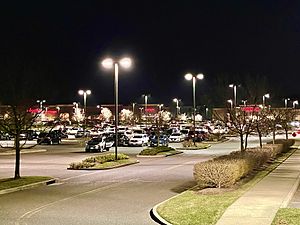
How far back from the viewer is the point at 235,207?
14875 mm

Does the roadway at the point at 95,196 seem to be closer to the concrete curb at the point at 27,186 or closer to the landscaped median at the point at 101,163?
the concrete curb at the point at 27,186

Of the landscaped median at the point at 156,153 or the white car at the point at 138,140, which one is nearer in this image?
the landscaped median at the point at 156,153

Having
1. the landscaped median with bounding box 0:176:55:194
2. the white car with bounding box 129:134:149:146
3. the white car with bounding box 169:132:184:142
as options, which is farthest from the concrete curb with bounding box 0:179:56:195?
the white car with bounding box 169:132:184:142

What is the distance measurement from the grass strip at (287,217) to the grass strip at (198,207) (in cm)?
146

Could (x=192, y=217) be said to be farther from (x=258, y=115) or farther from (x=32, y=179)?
(x=258, y=115)

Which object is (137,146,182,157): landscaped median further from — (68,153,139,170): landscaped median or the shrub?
the shrub

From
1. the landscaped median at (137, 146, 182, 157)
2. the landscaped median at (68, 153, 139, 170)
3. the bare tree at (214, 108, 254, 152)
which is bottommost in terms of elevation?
the landscaped median at (68, 153, 139, 170)

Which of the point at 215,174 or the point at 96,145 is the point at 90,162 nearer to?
the point at 215,174

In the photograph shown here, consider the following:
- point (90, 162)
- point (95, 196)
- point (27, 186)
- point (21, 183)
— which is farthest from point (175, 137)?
point (95, 196)

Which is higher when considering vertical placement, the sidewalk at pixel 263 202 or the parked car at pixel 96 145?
the parked car at pixel 96 145

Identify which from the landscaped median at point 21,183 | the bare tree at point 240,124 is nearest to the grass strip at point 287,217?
the landscaped median at point 21,183

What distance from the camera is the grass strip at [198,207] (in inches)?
527

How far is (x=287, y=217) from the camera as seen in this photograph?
43.1 feet

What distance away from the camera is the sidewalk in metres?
13.1
